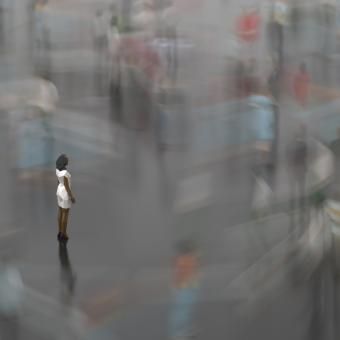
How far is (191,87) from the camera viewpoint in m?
16.6

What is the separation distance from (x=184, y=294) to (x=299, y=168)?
5003 millimetres

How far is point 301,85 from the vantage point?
1296 centimetres

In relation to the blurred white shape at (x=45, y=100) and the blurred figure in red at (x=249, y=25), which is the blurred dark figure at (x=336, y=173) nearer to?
the blurred figure in red at (x=249, y=25)

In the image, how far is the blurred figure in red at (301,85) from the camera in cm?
1263

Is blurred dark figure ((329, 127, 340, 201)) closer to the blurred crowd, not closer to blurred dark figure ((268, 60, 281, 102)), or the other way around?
the blurred crowd

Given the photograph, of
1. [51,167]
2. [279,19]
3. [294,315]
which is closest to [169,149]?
[51,167]

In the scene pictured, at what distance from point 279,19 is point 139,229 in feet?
26.0

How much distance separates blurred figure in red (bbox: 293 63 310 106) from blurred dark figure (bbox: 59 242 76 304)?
560cm

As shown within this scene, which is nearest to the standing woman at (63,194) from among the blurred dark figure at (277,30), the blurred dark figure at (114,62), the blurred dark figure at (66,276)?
the blurred dark figure at (66,276)

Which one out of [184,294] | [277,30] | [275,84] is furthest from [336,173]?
[277,30]

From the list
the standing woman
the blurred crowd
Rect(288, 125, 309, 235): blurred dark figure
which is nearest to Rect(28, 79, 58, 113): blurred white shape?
the blurred crowd

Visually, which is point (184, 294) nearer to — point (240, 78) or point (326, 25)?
point (240, 78)

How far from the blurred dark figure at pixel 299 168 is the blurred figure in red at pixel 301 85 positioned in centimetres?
54

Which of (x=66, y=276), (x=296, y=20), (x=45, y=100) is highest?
(x=296, y=20)
